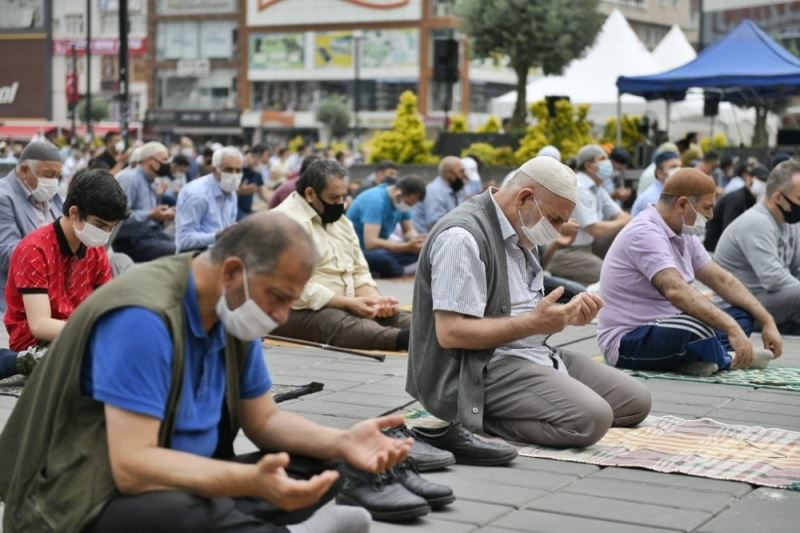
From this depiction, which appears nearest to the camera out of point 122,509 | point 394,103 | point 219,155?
point 122,509

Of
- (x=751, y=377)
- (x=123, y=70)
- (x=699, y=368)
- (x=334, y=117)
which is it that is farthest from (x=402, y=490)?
(x=334, y=117)

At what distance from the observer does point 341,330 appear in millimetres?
9367

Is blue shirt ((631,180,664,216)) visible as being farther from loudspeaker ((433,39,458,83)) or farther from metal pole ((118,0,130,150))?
loudspeaker ((433,39,458,83))

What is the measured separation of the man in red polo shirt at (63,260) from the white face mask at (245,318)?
3237 millimetres

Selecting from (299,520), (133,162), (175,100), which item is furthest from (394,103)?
(299,520)

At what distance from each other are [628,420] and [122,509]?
3.59 m

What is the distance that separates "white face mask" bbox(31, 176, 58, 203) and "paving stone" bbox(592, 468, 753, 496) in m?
4.23

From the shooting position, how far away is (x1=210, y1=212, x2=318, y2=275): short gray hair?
3.67 metres

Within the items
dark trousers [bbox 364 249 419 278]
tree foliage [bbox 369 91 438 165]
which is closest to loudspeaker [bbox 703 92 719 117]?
tree foliage [bbox 369 91 438 165]

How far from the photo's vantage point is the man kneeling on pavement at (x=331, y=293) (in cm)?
928

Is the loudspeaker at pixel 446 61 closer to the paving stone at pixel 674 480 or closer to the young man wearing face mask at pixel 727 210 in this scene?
the young man wearing face mask at pixel 727 210

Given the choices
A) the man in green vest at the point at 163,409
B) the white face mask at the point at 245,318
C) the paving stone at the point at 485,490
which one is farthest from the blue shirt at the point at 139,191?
the white face mask at the point at 245,318

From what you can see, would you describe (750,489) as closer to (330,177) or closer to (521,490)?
(521,490)

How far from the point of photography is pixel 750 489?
559 centimetres
